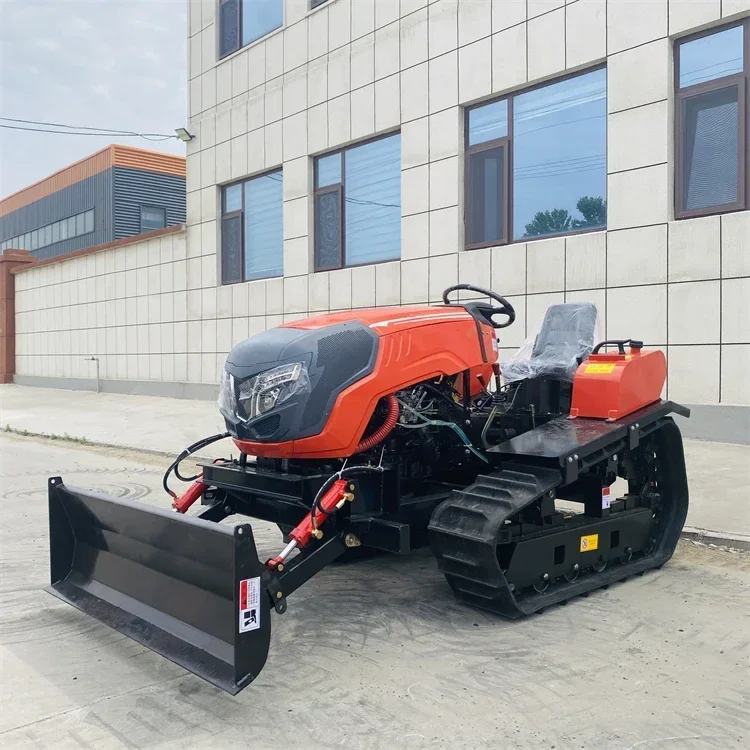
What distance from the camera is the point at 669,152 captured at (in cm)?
884

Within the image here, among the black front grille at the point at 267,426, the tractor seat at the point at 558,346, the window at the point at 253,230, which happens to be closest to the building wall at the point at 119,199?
the window at the point at 253,230

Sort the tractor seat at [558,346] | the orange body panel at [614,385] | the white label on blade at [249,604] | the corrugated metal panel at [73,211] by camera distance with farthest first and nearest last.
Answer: the corrugated metal panel at [73,211], the tractor seat at [558,346], the orange body panel at [614,385], the white label on blade at [249,604]

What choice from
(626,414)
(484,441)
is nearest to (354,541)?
(484,441)

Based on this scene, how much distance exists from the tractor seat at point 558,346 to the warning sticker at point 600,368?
0.99ft

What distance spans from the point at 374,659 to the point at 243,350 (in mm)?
1685

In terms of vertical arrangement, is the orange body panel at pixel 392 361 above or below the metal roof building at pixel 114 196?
below

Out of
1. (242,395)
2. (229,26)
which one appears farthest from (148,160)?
(242,395)

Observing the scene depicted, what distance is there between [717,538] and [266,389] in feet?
11.0

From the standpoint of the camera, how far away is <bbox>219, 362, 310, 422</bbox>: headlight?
3.86 meters

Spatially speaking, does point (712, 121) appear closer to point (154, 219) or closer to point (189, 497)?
point (189, 497)

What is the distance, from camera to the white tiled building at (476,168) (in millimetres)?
8602

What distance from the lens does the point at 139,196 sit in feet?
→ 103

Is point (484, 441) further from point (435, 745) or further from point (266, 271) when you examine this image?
point (266, 271)

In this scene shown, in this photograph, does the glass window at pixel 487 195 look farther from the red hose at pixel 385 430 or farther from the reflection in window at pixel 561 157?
the red hose at pixel 385 430
